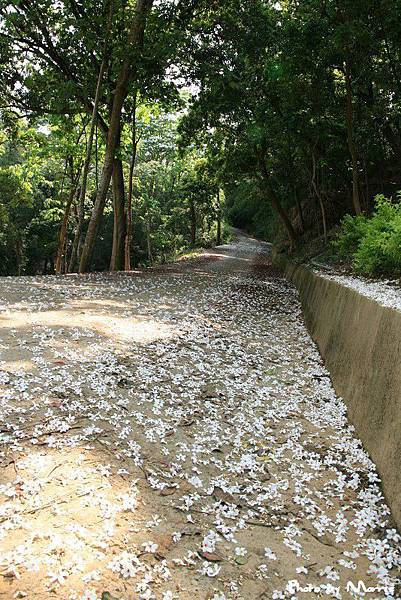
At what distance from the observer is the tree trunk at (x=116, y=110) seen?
12.1 m

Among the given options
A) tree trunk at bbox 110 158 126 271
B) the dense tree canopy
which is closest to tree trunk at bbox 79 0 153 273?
the dense tree canopy

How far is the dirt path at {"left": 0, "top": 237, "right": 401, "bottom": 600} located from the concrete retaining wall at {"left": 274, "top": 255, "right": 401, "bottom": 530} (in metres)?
0.18

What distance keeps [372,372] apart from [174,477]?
6.19 ft

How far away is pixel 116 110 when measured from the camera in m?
13.1

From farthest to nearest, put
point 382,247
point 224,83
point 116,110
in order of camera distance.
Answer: point 116,110 → point 224,83 → point 382,247

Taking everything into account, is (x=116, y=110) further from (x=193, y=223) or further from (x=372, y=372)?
(x=193, y=223)

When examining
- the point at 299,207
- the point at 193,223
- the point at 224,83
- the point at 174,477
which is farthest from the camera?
the point at 193,223

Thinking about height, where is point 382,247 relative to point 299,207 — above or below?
below

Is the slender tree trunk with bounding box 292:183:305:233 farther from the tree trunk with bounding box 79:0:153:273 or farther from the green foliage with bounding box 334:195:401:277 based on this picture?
the green foliage with bounding box 334:195:401:277

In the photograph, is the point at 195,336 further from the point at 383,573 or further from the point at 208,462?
the point at 383,573

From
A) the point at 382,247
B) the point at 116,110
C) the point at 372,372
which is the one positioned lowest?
the point at 372,372

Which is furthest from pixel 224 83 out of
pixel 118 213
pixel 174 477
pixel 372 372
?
pixel 174 477

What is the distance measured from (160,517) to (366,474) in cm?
163

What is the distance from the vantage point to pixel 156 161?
27531 millimetres
